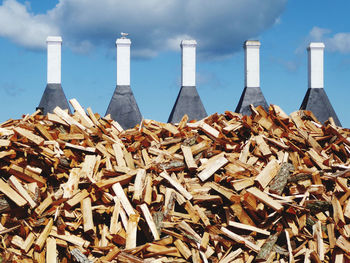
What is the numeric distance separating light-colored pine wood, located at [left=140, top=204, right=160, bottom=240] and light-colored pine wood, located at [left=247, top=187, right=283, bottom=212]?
4.33 feet

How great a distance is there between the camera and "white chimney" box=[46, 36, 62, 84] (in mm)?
14992

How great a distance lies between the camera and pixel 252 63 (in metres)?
15.3

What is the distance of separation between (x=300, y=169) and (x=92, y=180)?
2.95 meters

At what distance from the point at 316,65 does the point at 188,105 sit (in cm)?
571

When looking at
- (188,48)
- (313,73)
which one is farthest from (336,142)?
(313,73)

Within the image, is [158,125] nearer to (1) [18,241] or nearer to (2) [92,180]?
(2) [92,180]

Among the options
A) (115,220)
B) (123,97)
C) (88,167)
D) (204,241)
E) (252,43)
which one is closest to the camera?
(204,241)

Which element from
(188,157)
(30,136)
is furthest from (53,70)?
(188,157)

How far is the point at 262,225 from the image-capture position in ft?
17.5

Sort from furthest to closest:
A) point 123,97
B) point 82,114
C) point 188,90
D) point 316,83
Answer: point 316,83, point 188,90, point 123,97, point 82,114

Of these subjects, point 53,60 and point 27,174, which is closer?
point 27,174

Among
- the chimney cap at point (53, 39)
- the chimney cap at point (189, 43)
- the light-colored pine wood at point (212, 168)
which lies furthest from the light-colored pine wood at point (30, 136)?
the chimney cap at point (53, 39)

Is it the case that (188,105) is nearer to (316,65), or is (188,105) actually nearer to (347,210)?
(316,65)

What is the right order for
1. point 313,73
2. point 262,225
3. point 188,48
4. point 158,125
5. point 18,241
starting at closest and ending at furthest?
point 262,225 → point 18,241 → point 158,125 → point 188,48 → point 313,73
